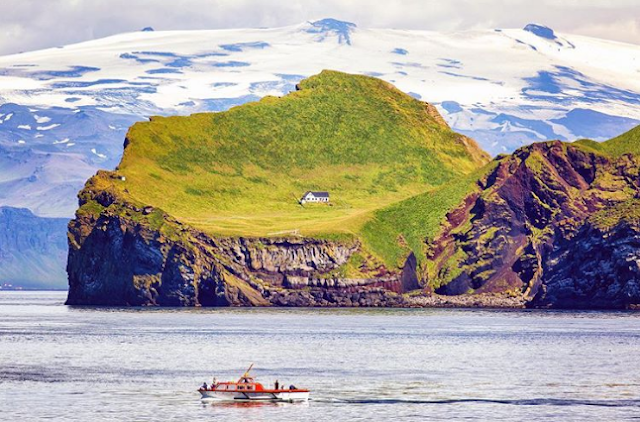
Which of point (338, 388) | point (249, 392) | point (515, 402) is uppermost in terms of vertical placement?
point (249, 392)

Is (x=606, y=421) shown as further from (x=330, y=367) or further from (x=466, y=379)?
(x=330, y=367)

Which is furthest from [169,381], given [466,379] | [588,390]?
[588,390]

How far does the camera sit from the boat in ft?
493

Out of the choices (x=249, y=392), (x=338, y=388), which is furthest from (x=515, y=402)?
(x=249, y=392)

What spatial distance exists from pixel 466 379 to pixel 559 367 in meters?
20.9

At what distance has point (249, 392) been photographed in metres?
152

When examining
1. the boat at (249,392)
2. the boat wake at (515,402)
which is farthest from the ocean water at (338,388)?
the boat at (249,392)

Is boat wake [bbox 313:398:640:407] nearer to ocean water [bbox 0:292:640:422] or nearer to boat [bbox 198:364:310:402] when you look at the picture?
ocean water [bbox 0:292:640:422]

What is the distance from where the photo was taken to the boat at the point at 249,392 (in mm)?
150375

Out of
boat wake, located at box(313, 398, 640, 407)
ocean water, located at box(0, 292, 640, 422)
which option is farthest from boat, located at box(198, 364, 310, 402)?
boat wake, located at box(313, 398, 640, 407)

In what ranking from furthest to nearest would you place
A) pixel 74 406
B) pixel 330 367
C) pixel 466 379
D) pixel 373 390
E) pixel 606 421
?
pixel 330 367
pixel 466 379
pixel 373 390
pixel 74 406
pixel 606 421

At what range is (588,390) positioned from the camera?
16125 centimetres

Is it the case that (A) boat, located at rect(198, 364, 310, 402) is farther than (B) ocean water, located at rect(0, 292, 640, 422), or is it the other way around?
(A) boat, located at rect(198, 364, 310, 402)

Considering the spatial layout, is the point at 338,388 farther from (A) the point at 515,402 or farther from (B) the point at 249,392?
(A) the point at 515,402
